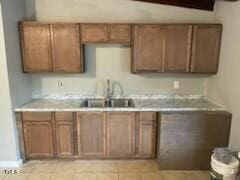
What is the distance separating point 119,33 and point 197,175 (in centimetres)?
228

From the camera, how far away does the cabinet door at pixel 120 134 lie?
330 centimetres

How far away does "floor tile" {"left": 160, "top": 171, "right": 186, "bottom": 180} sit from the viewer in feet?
10.1

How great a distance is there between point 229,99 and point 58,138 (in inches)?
96.8

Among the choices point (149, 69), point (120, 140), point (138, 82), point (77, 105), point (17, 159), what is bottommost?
point (17, 159)

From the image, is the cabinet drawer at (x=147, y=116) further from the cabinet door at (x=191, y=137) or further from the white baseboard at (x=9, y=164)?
the white baseboard at (x=9, y=164)

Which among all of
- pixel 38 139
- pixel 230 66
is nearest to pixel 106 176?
pixel 38 139

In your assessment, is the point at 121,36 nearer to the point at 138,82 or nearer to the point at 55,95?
the point at 138,82

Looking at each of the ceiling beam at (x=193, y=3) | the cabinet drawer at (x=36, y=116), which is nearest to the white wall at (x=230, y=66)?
the ceiling beam at (x=193, y=3)

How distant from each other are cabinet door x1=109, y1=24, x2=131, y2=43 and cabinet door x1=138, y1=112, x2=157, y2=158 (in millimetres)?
1117

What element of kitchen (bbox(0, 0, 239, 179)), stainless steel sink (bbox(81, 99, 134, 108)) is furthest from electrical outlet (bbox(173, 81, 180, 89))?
stainless steel sink (bbox(81, 99, 134, 108))

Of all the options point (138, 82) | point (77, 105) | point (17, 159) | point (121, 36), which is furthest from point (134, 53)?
point (17, 159)

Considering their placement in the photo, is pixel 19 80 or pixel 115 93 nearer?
pixel 19 80

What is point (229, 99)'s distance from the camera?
10.00ft

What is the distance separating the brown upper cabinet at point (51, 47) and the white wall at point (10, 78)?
0.45 feet
